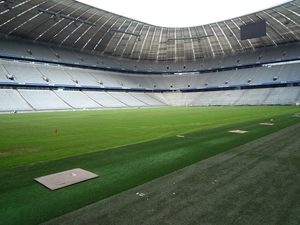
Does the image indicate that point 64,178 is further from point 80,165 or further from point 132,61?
point 132,61

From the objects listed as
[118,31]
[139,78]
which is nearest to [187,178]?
[118,31]

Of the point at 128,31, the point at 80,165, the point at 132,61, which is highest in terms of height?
the point at 128,31

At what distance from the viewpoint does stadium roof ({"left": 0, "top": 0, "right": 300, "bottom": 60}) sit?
46.2 meters

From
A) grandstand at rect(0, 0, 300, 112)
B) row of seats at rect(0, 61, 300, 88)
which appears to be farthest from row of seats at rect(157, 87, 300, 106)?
row of seats at rect(0, 61, 300, 88)

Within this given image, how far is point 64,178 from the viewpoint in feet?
18.5

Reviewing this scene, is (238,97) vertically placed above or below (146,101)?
above

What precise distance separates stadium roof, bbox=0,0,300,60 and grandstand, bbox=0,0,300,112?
23 centimetres

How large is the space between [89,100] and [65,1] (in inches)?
915

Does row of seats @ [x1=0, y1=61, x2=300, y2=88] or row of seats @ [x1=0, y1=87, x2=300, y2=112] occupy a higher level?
row of seats @ [x1=0, y1=61, x2=300, y2=88]

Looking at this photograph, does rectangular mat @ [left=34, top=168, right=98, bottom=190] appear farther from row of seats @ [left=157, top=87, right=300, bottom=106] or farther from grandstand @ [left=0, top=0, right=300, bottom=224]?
row of seats @ [left=157, top=87, right=300, bottom=106]

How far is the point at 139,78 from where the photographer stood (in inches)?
3246

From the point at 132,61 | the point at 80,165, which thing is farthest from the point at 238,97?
the point at 80,165

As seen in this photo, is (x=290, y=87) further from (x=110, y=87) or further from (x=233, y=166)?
(x=233, y=166)

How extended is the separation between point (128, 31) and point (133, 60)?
23.1 metres
